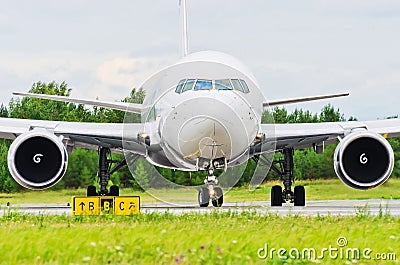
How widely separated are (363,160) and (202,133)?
486 centimetres

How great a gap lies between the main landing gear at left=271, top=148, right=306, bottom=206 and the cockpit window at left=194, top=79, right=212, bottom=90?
218 inches

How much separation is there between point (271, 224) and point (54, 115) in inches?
2144

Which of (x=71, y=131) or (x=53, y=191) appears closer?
(x=71, y=131)

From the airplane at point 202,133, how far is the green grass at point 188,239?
5.46 m

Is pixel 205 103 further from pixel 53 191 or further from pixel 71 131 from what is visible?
pixel 53 191

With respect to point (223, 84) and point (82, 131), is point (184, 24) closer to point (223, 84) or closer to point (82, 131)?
point (82, 131)

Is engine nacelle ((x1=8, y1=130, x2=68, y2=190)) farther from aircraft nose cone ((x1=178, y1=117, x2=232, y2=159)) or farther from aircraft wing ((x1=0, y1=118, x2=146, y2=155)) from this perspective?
aircraft nose cone ((x1=178, y1=117, x2=232, y2=159))

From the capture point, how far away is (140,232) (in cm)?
1130

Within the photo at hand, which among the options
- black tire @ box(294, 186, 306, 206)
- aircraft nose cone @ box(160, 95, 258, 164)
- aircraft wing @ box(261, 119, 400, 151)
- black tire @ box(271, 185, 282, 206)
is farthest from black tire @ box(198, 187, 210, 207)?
black tire @ box(294, 186, 306, 206)

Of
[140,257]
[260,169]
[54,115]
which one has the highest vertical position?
[54,115]

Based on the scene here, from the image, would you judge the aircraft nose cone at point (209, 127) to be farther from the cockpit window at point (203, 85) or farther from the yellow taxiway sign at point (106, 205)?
the yellow taxiway sign at point (106, 205)

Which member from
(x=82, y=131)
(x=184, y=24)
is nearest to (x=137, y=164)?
(x=82, y=131)

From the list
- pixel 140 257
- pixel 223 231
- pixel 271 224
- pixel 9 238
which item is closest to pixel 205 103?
pixel 271 224

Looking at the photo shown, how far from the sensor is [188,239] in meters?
10.5
